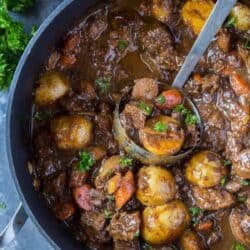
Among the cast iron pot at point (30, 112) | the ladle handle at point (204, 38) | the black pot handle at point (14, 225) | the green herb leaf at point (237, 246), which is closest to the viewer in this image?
the ladle handle at point (204, 38)

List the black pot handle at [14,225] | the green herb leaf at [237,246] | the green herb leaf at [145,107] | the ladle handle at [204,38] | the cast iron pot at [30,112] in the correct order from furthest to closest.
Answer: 1. the green herb leaf at [237,246]
2. the green herb leaf at [145,107]
3. the black pot handle at [14,225]
4. the cast iron pot at [30,112]
5. the ladle handle at [204,38]

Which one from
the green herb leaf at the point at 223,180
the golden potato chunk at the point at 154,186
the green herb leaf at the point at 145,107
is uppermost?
the green herb leaf at the point at 145,107

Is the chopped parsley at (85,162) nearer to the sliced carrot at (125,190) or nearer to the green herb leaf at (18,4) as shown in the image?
the sliced carrot at (125,190)

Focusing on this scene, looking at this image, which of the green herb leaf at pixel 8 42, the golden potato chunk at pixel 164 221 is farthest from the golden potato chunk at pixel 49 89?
the golden potato chunk at pixel 164 221

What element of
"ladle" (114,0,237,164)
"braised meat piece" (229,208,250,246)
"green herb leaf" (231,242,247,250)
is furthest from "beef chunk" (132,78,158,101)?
"green herb leaf" (231,242,247,250)

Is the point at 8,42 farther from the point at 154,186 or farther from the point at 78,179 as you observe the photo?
the point at 154,186

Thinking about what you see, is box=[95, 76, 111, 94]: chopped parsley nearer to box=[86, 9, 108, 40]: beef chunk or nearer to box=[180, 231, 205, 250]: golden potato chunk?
box=[86, 9, 108, 40]: beef chunk

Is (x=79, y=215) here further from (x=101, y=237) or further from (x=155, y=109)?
(x=155, y=109)
